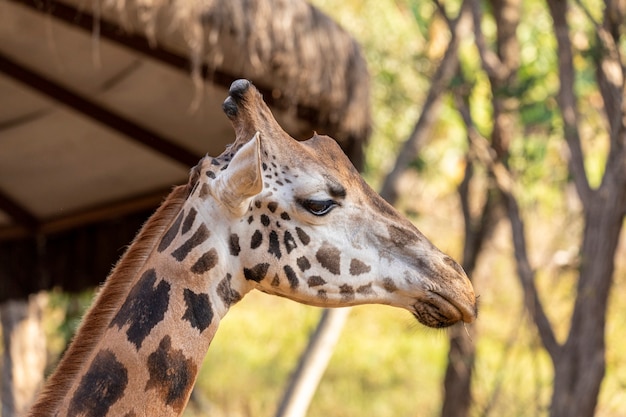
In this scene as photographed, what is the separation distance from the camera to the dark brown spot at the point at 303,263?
2.66 metres

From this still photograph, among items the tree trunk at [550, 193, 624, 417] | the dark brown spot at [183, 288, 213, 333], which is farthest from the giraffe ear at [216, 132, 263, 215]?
the tree trunk at [550, 193, 624, 417]

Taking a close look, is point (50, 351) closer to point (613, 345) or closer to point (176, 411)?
point (613, 345)

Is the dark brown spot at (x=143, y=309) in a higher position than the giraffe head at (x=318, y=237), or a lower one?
lower

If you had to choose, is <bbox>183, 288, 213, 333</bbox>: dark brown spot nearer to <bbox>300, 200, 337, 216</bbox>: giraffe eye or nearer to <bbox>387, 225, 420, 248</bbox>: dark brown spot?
<bbox>300, 200, 337, 216</bbox>: giraffe eye

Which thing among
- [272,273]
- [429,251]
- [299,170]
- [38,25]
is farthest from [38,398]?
[38,25]

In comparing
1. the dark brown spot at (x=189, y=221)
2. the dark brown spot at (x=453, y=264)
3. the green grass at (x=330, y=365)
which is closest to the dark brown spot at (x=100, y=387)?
the dark brown spot at (x=189, y=221)

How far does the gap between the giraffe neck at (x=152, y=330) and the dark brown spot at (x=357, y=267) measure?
0.27 meters

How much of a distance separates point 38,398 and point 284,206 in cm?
72

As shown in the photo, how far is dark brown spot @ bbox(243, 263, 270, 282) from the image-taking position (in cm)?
263

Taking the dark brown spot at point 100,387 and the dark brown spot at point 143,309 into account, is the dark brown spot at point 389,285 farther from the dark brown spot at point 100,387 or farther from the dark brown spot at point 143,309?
the dark brown spot at point 100,387

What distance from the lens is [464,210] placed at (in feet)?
22.3

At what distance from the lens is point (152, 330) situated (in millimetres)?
2543

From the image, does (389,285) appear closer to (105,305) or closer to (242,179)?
(242,179)

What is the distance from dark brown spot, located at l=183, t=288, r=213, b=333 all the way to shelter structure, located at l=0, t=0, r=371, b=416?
5.98ft
